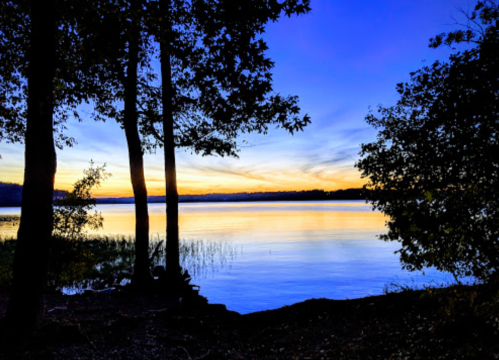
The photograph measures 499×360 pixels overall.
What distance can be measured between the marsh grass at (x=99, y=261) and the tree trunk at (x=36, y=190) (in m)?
7.65

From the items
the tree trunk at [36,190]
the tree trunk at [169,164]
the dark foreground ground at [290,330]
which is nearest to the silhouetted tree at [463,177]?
the dark foreground ground at [290,330]

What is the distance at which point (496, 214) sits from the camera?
6098mm

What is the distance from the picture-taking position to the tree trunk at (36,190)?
7328 mm

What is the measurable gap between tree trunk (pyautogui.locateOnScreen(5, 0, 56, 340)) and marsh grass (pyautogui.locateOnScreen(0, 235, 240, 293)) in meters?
7.65

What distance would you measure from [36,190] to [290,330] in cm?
709

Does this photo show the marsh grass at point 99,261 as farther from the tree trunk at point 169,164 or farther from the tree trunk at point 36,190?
the tree trunk at point 36,190

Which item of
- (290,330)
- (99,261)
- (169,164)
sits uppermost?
(169,164)

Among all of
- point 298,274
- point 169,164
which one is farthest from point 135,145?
point 298,274

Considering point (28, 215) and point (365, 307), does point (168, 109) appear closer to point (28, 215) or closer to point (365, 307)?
point (28, 215)

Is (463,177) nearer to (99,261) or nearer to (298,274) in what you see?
(298,274)

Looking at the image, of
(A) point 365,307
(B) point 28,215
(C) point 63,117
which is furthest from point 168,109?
(A) point 365,307

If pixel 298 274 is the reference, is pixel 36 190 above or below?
above

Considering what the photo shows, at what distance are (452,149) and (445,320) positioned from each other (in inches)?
143

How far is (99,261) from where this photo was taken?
82.7ft
